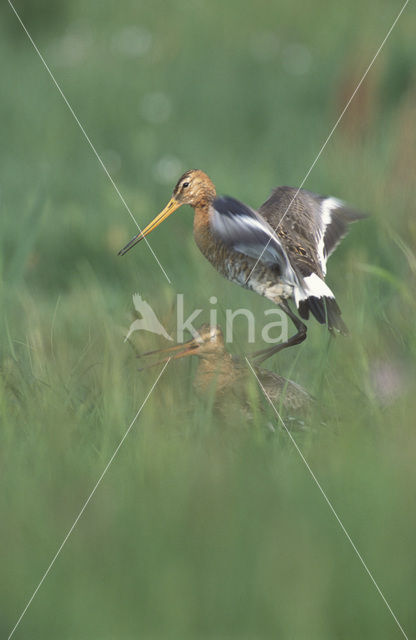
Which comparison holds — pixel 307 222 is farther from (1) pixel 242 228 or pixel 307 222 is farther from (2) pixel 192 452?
(2) pixel 192 452

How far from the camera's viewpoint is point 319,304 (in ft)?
5.83

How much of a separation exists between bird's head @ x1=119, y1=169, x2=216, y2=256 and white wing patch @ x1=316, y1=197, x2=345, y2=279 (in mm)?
259

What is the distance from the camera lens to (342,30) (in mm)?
8477

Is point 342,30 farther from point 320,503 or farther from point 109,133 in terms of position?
point 320,503

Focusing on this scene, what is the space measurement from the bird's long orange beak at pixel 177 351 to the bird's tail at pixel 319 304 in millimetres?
274

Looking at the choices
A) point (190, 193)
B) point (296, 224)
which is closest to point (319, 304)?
point (296, 224)

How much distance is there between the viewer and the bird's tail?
1.75 m

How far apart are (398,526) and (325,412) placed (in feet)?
1.83

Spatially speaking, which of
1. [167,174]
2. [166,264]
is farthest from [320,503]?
[167,174]

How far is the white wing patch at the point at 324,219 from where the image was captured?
1.99 metres

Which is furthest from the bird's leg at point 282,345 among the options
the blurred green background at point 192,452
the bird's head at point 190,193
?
the bird's head at point 190,193

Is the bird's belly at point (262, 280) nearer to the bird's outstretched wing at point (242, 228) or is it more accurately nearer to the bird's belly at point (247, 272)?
the bird's belly at point (247, 272)

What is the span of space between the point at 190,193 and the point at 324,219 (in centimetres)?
33

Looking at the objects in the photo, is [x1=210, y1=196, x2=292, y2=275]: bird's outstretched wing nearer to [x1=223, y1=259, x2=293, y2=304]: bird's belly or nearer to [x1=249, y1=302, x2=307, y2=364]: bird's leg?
[x1=223, y1=259, x2=293, y2=304]: bird's belly
